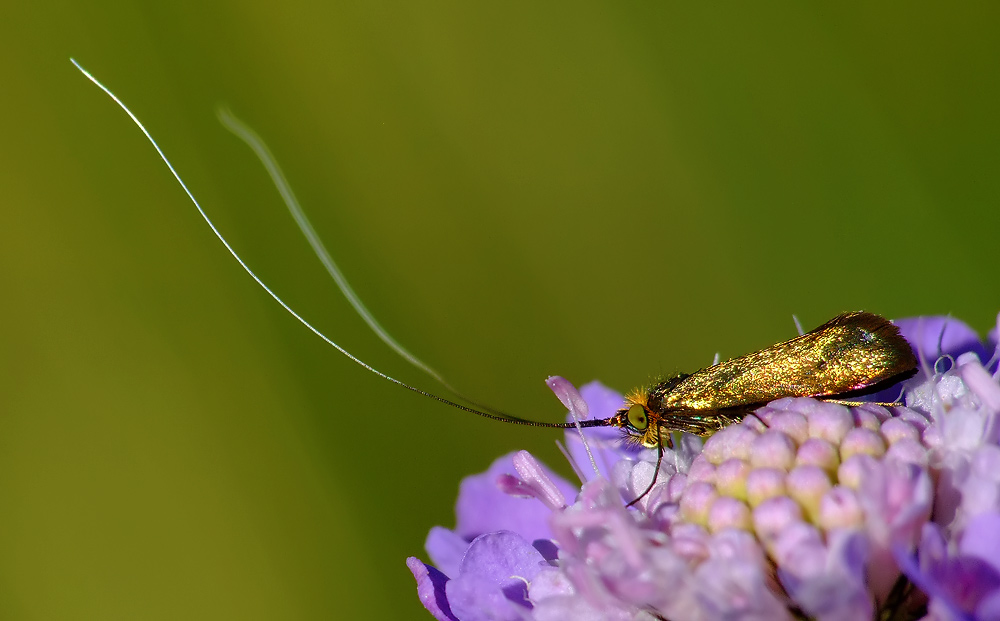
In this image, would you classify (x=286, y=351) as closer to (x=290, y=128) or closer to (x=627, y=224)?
(x=290, y=128)

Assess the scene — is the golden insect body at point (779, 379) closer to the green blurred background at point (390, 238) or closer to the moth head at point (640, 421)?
the moth head at point (640, 421)

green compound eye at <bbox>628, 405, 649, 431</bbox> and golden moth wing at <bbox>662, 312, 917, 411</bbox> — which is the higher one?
green compound eye at <bbox>628, 405, 649, 431</bbox>

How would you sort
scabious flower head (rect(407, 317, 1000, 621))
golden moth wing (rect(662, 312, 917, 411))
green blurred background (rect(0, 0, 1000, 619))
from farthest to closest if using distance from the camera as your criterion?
green blurred background (rect(0, 0, 1000, 619)) → golden moth wing (rect(662, 312, 917, 411)) → scabious flower head (rect(407, 317, 1000, 621))

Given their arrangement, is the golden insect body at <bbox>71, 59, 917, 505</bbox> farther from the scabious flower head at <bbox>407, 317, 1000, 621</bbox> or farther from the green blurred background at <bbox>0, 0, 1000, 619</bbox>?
the green blurred background at <bbox>0, 0, 1000, 619</bbox>

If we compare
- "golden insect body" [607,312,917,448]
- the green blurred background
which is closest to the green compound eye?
"golden insect body" [607,312,917,448]

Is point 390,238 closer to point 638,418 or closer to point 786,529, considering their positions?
point 638,418

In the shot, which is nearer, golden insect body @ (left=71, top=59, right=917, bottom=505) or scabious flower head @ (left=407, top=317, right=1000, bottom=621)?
scabious flower head @ (left=407, top=317, right=1000, bottom=621)
